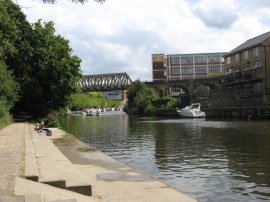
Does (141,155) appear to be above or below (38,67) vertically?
below

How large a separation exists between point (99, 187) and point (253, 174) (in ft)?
23.0

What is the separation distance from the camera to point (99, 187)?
39.9ft

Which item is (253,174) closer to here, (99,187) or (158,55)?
(99,187)

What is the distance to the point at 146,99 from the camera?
112m

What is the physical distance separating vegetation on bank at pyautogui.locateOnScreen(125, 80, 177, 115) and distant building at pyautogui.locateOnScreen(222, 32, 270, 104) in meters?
21.6

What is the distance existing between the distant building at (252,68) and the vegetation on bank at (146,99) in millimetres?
21644

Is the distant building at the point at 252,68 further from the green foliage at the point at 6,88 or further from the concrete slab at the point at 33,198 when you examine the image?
the concrete slab at the point at 33,198

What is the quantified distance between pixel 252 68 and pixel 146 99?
4049cm

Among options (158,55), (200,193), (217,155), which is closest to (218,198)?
(200,193)

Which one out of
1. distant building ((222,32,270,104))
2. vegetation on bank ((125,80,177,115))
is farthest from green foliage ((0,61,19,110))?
vegetation on bank ((125,80,177,115))

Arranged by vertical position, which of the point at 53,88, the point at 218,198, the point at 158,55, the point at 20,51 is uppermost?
the point at 158,55

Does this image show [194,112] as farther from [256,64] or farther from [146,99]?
[146,99]

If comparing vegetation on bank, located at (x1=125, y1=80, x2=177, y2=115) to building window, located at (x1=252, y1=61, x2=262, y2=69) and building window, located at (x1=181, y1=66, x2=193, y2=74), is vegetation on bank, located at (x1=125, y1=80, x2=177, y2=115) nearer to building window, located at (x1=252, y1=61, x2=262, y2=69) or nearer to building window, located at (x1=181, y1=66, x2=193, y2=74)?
building window, located at (x1=252, y1=61, x2=262, y2=69)

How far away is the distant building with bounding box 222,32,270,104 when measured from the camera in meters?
74.3
